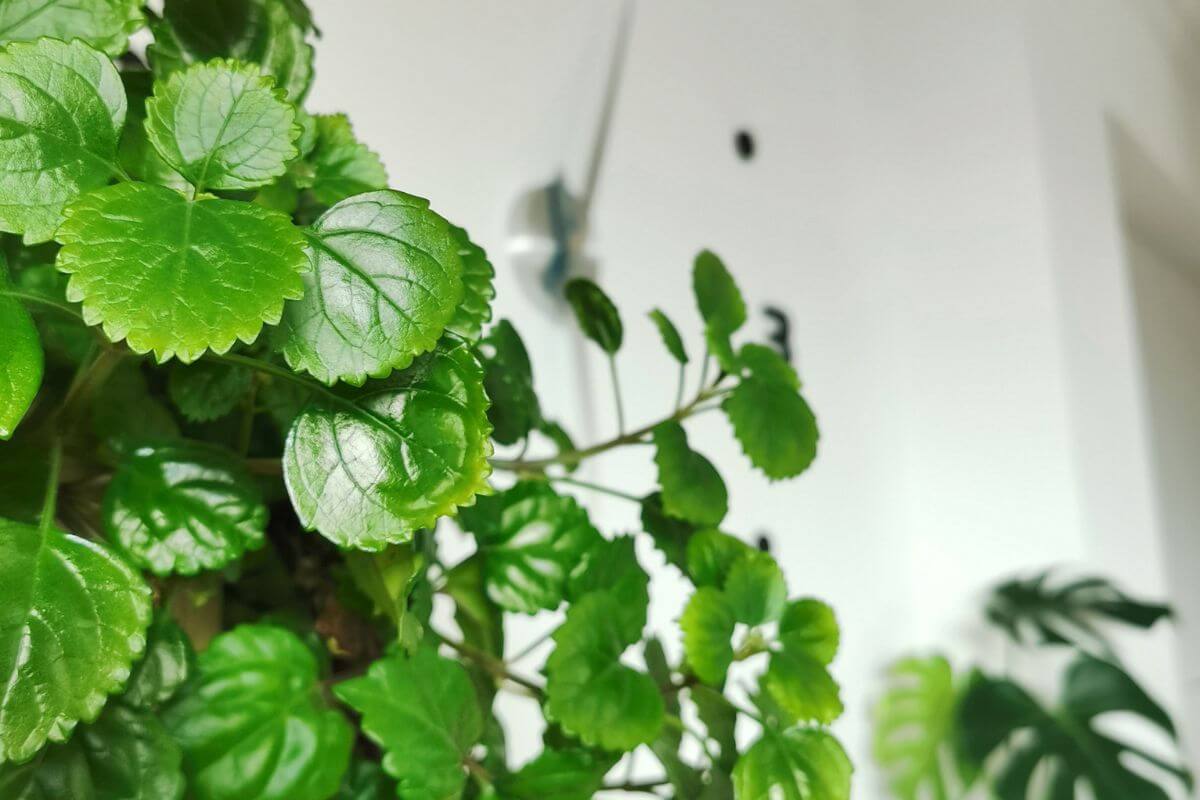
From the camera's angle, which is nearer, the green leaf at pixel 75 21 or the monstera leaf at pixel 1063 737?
the green leaf at pixel 75 21

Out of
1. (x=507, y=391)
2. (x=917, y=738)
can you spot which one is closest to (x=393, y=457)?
(x=507, y=391)

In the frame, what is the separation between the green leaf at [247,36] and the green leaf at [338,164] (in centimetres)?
1

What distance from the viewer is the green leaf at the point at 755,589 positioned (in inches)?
14.1

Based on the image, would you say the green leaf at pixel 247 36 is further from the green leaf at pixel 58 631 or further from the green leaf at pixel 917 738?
the green leaf at pixel 917 738

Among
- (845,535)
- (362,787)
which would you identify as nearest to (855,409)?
(845,535)

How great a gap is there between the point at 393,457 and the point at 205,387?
11 centimetres

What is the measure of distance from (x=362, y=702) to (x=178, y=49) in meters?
0.22

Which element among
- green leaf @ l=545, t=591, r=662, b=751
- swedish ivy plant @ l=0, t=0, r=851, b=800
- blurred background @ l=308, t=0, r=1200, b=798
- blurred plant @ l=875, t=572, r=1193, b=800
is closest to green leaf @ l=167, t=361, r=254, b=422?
swedish ivy plant @ l=0, t=0, r=851, b=800

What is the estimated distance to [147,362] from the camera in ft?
1.14

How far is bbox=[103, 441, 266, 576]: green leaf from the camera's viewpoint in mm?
287

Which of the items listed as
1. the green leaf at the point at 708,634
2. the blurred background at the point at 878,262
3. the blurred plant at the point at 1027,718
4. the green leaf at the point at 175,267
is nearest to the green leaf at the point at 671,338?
the green leaf at the point at 708,634

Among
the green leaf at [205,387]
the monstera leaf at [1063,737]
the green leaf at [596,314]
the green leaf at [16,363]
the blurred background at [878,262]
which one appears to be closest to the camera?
the green leaf at [16,363]

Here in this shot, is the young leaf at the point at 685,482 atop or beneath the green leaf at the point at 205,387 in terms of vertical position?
beneath

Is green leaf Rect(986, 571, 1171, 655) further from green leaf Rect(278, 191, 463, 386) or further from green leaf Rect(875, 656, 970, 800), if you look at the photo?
green leaf Rect(278, 191, 463, 386)
